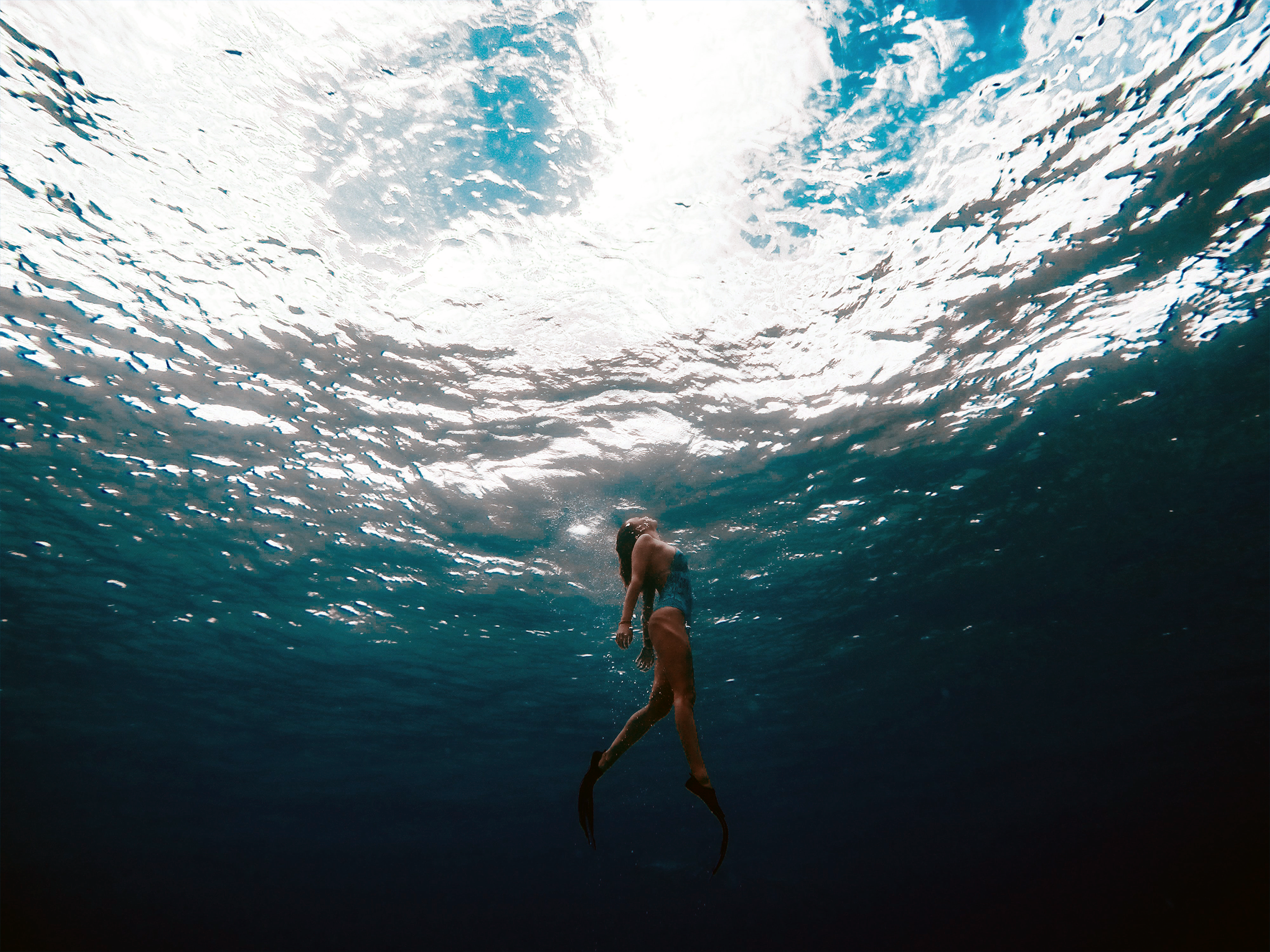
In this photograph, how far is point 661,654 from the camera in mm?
3721

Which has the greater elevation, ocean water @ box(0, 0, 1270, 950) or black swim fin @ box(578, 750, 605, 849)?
ocean water @ box(0, 0, 1270, 950)

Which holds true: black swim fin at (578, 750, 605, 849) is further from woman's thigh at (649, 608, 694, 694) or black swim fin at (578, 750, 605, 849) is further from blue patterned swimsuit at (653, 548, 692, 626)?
blue patterned swimsuit at (653, 548, 692, 626)

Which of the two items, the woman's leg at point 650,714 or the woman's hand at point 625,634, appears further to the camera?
the woman's hand at point 625,634

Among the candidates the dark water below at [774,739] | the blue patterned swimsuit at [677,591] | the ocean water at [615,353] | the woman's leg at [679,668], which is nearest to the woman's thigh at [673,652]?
the woman's leg at [679,668]

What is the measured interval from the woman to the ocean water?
18.0ft

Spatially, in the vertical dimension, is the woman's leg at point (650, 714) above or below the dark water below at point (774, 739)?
below

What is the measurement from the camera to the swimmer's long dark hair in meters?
4.68

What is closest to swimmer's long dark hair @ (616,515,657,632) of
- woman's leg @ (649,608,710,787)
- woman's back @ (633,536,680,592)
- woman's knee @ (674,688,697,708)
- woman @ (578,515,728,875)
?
woman @ (578,515,728,875)

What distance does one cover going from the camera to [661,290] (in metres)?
8.68

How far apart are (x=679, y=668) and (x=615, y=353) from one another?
22.8 ft

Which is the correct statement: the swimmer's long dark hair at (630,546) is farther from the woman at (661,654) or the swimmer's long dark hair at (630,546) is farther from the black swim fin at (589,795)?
the black swim fin at (589,795)

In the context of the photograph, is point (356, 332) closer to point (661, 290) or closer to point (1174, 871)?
point (661, 290)

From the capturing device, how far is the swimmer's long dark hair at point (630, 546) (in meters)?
4.68

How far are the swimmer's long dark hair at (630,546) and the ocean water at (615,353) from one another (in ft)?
16.2
